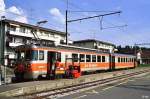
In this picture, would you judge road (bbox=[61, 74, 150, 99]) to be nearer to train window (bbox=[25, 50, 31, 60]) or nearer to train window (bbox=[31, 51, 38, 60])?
train window (bbox=[31, 51, 38, 60])

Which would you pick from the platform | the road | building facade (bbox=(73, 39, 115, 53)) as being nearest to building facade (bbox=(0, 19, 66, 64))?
the platform

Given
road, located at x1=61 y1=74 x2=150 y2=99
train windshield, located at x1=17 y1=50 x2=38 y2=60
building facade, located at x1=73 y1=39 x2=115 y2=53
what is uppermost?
building facade, located at x1=73 y1=39 x2=115 y2=53

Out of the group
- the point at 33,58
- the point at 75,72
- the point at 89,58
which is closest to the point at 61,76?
the point at 75,72

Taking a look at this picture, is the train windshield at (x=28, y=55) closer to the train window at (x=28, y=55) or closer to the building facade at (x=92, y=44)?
the train window at (x=28, y=55)

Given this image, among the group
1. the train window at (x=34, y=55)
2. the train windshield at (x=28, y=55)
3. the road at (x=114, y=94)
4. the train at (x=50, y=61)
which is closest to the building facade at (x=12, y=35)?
the train at (x=50, y=61)

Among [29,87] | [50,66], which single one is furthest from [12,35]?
[29,87]

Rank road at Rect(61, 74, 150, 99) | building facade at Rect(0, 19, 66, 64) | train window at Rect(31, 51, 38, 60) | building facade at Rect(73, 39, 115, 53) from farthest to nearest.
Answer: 1. building facade at Rect(73, 39, 115, 53)
2. building facade at Rect(0, 19, 66, 64)
3. train window at Rect(31, 51, 38, 60)
4. road at Rect(61, 74, 150, 99)

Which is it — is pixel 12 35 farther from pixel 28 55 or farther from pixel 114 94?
pixel 114 94

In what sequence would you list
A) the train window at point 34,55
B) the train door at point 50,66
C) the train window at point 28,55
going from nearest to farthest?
the train window at point 34,55 → the train window at point 28,55 → the train door at point 50,66

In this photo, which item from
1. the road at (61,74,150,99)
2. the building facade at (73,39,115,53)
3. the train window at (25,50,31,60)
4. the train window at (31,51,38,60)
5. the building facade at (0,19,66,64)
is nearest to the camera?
the road at (61,74,150,99)

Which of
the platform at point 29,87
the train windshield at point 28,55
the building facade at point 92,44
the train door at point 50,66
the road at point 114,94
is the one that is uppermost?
the building facade at point 92,44

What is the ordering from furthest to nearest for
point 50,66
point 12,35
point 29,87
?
1. point 12,35
2. point 50,66
3. point 29,87

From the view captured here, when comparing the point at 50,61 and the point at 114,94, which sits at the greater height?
the point at 50,61

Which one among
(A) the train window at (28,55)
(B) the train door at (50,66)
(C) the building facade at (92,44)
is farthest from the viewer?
(C) the building facade at (92,44)
